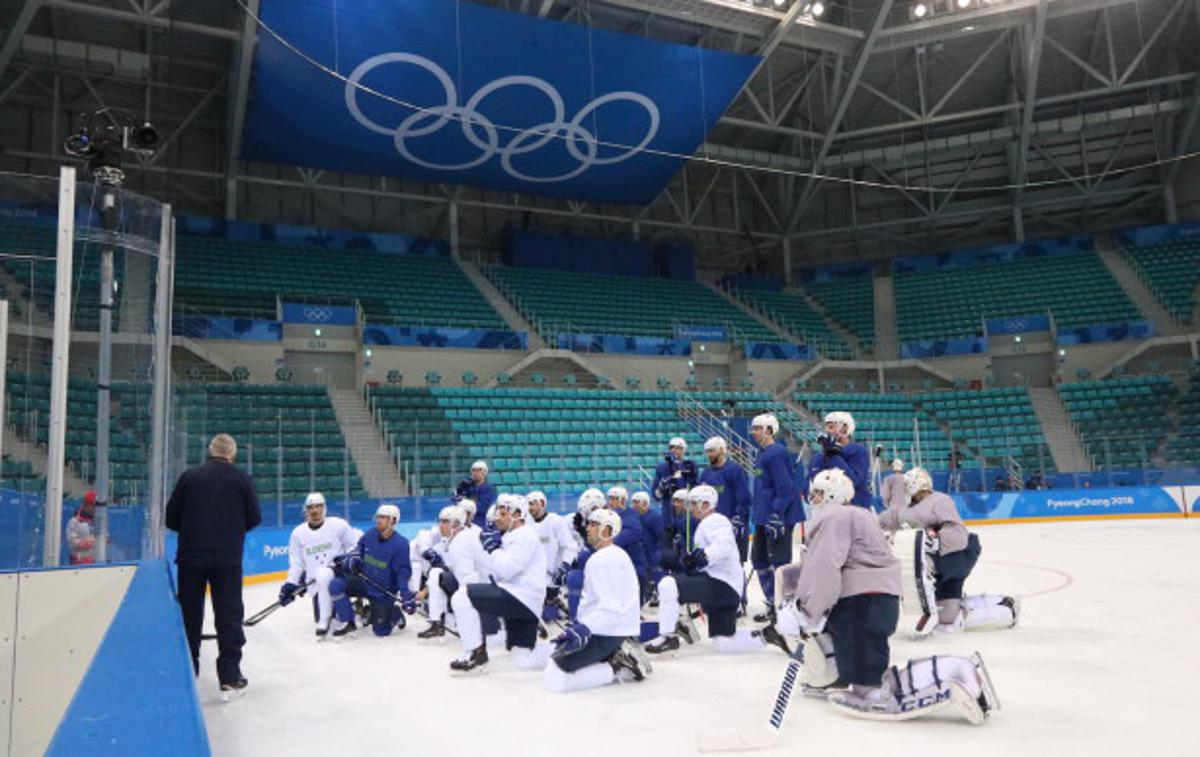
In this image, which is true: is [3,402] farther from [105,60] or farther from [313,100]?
[105,60]

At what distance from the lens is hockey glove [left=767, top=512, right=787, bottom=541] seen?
7.38m

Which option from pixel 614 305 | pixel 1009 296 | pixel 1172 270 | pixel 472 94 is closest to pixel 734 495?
pixel 472 94

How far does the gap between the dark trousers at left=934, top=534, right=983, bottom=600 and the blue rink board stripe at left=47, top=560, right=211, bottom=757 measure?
586cm

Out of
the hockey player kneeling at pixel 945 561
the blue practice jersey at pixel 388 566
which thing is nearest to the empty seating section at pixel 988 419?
the hockey player kneeling at pixel 945 561

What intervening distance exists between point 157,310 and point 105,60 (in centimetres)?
2020

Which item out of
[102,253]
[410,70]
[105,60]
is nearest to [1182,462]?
[410,70]

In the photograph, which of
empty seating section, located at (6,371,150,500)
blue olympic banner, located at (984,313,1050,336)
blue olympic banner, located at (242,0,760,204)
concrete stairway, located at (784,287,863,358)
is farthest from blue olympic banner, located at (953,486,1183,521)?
empty seating section, located at (6,371,150,500)

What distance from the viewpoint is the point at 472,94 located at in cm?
2205

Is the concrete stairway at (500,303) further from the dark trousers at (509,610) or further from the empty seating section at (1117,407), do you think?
the dark trousers at (509,610)

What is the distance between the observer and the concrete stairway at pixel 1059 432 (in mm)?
21734

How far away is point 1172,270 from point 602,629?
3176cm

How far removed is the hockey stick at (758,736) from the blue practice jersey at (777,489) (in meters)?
3.12

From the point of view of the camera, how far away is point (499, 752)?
4258 mm

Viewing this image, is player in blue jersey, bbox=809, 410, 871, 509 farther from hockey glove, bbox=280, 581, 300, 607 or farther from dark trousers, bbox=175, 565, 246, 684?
hockey glove, bbox=280, 581, 300, 607
